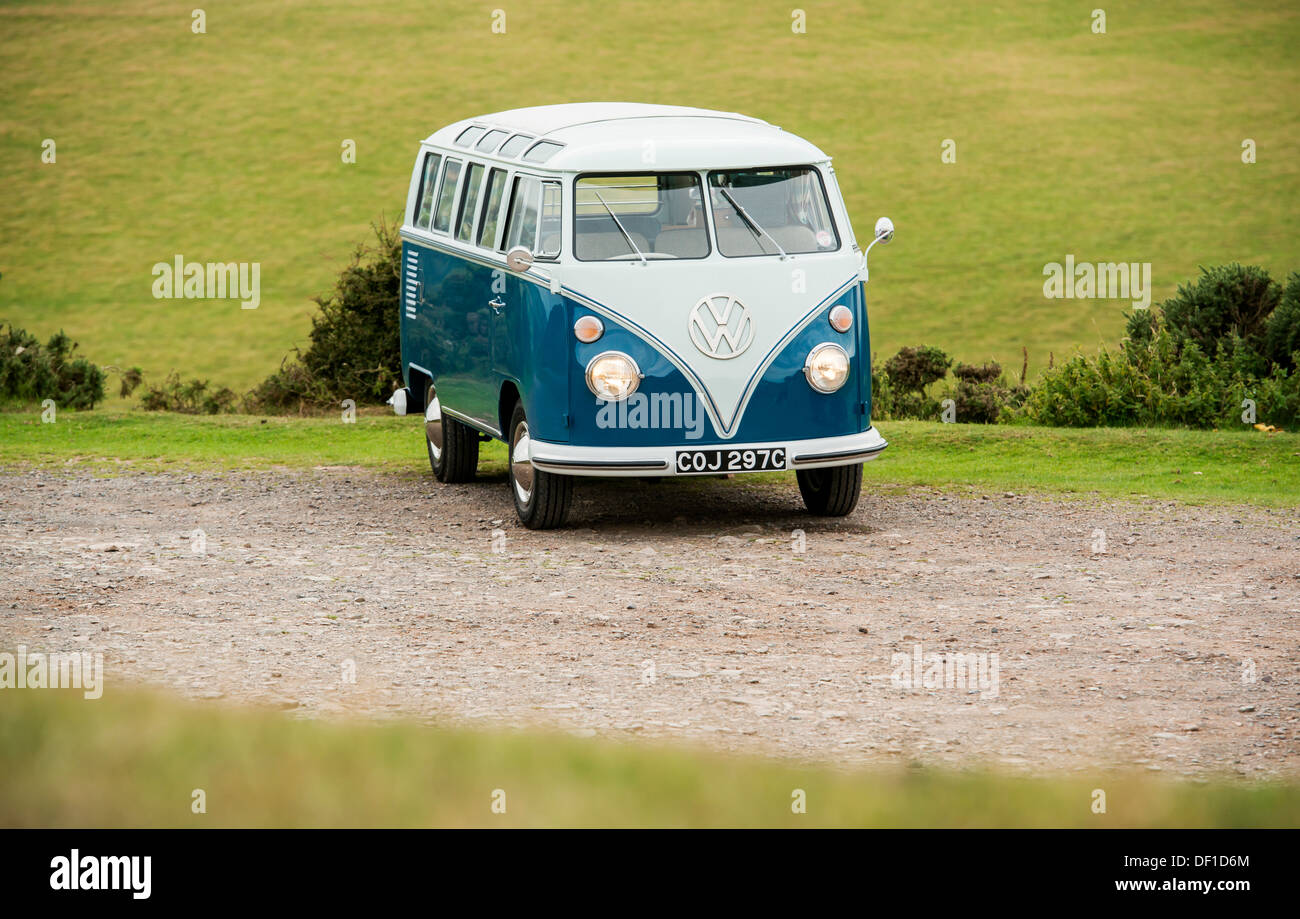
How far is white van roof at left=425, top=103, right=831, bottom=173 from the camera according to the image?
33.9 feet

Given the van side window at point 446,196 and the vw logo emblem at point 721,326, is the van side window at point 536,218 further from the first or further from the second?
the van side window at point 446,196

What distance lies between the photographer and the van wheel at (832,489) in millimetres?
10945

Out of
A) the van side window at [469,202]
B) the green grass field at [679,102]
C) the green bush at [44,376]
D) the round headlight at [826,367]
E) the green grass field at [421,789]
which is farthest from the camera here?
the green grass field at [679,102]

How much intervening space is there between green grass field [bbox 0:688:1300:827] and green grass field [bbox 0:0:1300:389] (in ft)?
81.7

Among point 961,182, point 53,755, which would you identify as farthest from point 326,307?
point 961,182

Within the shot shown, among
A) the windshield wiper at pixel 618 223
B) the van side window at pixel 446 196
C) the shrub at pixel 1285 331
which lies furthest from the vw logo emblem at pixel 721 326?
the shrub at pixel 1285 331

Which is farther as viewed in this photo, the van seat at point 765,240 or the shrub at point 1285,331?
the shrub at point 1285,331

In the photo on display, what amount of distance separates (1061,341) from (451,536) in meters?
21.8

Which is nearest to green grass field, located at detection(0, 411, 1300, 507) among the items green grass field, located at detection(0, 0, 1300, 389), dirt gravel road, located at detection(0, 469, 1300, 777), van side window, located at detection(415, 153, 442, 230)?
dirt gravel road, located at detection(0, 469, 1300, 777)

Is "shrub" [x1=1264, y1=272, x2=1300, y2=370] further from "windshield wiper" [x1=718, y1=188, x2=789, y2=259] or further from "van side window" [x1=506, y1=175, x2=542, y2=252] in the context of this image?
"van side window" [x1=506, y1=175, x2=542, y2=252]

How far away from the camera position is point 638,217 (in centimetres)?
1047

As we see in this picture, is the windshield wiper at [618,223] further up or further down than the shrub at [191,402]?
further up

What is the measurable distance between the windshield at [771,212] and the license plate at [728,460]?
4.13ft
